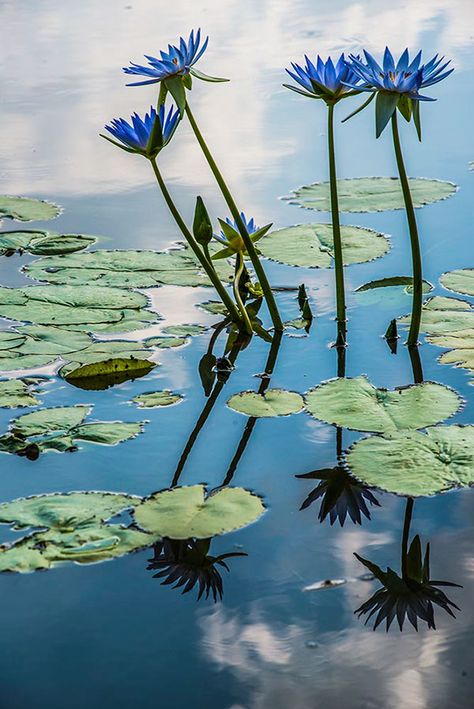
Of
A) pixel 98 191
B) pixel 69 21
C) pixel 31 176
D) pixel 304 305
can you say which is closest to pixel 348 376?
pixel 304 305

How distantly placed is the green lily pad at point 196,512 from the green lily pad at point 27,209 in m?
1.65

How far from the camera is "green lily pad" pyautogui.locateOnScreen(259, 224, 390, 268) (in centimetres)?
265

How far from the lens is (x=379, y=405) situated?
1.91m

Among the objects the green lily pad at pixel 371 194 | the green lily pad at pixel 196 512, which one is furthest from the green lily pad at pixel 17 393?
the green lily pad at pixel 371 194

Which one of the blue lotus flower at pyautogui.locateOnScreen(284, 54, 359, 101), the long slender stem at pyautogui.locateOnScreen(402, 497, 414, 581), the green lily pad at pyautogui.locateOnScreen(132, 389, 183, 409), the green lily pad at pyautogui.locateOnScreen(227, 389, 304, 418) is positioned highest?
the blue lotus flower at pyautogui.locateOnScreen(284, 54, 359, 101)

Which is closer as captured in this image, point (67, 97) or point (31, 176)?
point (31, 176)

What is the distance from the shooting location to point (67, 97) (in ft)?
15.0

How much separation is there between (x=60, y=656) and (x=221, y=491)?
1.40 ft

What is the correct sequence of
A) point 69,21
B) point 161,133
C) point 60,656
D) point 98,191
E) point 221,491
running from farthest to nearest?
point 69,21 → point 98,191 → point 161,133 → point 221,491 → point 60,656

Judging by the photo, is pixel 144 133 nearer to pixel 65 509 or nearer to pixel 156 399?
pixel 156 399

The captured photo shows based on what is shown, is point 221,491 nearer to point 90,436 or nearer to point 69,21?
point 90,436

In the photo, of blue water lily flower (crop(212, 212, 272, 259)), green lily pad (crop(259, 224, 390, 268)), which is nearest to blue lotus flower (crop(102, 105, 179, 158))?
blue water lily flower (crop(212, 212, 272, 259))

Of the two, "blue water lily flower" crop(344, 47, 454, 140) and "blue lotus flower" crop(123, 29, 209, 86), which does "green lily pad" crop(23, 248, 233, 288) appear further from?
"blue water lily flower" crop(344, 47, 454, 140)

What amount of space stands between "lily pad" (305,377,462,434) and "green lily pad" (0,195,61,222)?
56.0 inches
